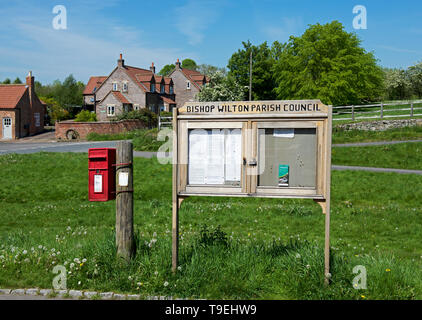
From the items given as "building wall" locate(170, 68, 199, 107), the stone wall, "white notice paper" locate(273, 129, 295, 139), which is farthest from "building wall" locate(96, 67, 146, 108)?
"white notice paper" locate(273, 129, 295, 139)

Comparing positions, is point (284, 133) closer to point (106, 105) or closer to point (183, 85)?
point (106, 105)

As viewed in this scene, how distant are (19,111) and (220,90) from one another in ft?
78.2

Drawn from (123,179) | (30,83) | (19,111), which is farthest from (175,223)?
(30,83)

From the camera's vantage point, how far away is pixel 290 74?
5303 cm

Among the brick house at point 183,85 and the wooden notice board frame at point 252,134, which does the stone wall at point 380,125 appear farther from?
the brick house at point 183,85

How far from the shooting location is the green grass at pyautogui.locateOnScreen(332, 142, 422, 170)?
20.0 m

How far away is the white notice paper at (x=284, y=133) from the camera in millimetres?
5820

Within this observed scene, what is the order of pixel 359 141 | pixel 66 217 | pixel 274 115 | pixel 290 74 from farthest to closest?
1. pixel 290 74
2. pixel 359 141
3. pixel 66 217
4. pixel 274 115

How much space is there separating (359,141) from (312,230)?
19408 millimetres

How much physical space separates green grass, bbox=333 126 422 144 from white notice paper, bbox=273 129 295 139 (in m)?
22.5

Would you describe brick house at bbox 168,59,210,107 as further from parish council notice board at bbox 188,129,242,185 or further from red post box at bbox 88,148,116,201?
parish council notice board at bbox 188,129,242,185

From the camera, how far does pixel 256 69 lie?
6494 cm
